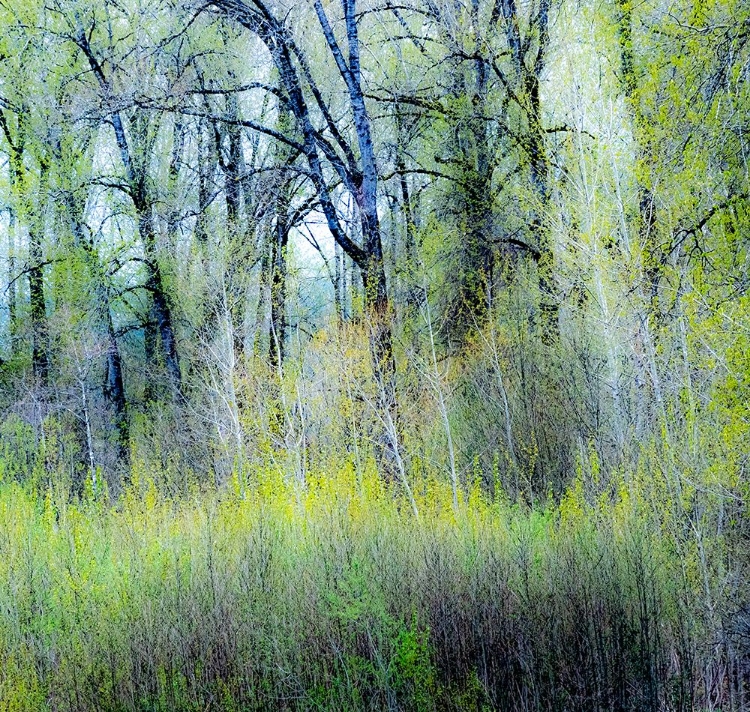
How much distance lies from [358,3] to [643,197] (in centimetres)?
911

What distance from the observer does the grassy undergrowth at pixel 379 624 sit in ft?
17.7

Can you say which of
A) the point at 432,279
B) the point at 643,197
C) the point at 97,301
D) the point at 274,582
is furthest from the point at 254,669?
the point at 97,301

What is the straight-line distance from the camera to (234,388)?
15664mm

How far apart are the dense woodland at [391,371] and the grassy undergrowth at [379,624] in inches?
1.6

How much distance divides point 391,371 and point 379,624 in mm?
6580

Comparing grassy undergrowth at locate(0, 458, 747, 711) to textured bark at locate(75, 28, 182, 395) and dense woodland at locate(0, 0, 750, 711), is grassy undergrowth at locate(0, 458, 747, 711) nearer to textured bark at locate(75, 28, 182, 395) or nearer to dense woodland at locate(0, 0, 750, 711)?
dense woodland at locate(0, 0, 750, 711)

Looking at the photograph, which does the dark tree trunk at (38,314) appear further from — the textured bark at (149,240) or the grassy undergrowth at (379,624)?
the grassy undergrowth at (379,624)

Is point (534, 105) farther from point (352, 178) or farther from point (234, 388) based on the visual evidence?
point (234, 388)

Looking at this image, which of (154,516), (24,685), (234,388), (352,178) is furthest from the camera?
(234,388)

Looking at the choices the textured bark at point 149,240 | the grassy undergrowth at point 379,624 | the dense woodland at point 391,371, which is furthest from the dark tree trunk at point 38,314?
the grassy undergrowth at point 379,624

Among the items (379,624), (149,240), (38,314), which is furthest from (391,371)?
(38,314)

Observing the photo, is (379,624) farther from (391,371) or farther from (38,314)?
(38,314)

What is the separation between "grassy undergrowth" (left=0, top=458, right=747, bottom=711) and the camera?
539 cm

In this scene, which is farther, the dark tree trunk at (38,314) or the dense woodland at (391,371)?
the dark tree trunk at (38,314)
